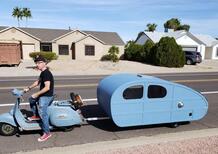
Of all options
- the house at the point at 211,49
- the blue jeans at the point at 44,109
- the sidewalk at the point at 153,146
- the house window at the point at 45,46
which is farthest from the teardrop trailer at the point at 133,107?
the house at the point at 211,49

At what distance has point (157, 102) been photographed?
20.8 feet

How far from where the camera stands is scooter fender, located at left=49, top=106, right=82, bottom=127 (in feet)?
19.4

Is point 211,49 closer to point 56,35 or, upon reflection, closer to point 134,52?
point 134,52

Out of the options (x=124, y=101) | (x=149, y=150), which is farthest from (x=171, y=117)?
(x=149, y=150)

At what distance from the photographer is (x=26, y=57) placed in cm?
3650

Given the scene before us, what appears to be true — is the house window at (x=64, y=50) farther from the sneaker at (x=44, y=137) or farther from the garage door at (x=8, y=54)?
the sneaker at (x=44, y=137)

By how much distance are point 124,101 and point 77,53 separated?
31122 millimetres

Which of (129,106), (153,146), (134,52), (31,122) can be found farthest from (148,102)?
(134,52)

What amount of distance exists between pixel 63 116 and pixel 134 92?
70.9 inches

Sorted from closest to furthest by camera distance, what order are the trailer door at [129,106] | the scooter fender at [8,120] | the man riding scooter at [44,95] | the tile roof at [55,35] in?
the man riding scooter at [44,95] < the scooter fender at [8,120] < the trailer door at [129,106] < the tile roof at [55,35]

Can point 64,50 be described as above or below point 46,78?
above

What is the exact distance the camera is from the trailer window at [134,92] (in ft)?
20.2

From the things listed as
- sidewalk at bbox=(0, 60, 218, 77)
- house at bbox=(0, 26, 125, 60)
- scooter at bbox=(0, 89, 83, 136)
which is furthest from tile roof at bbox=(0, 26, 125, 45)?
scooter at bbox=(0, 89, 83, 136)

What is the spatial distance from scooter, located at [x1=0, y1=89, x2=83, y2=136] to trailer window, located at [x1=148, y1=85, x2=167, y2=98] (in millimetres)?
1783
